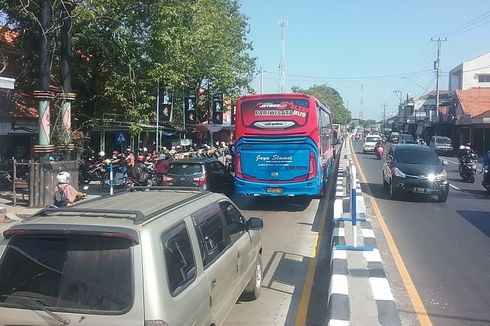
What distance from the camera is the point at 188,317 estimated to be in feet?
11.8

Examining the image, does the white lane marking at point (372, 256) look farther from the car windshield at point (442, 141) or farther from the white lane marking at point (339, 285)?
the car windshield at point (442, 141)

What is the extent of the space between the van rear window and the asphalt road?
3.63m

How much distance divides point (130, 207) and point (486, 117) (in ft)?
136

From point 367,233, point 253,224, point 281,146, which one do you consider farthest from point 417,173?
point 253,224

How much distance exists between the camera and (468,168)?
21.5 m

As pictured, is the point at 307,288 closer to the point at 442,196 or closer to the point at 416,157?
the point at 442,196

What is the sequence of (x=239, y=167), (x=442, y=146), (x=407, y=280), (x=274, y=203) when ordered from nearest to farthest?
(x=407, y=280) → (x=239, y=167) → (x=274, y=203) → (x=442, y=146)

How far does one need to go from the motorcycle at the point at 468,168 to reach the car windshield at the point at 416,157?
22.0 ft

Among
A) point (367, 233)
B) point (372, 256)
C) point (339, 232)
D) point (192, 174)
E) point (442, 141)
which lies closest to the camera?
point (372, 256)

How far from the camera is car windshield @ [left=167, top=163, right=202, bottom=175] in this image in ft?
46.9

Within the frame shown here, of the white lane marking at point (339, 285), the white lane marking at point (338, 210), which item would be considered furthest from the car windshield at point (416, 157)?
the white lane marking at point (339, 285)

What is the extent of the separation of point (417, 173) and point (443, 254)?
21.0 feet

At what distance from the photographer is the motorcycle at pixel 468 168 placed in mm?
21469

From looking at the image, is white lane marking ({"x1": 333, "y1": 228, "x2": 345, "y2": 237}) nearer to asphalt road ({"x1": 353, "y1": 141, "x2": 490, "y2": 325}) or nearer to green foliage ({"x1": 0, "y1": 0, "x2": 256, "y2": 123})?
asphalt road ({"x1": 353, "y1": 141, "x2": 490, "y2": 325})
